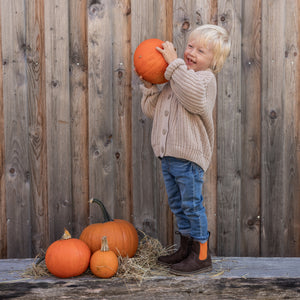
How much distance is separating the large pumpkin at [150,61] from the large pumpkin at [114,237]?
3.59ft

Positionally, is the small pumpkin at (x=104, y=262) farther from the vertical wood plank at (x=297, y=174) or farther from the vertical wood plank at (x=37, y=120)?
the vertical wood plank at (x=297, y=174)

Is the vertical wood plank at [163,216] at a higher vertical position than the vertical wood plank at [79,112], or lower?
lower

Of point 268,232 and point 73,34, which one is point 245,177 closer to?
point 268,232

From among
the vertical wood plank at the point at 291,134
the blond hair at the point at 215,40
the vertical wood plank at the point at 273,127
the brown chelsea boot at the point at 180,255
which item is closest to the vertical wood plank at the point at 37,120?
the brown chelsea boot at the point at 180,255

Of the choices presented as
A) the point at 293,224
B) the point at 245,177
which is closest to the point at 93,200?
the point at 245,177

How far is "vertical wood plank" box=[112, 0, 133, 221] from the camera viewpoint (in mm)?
3021

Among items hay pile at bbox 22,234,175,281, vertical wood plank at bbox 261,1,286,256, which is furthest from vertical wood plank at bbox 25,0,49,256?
vertical wood plank at bbox 261,1,286,256

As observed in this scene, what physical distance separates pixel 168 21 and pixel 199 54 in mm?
712

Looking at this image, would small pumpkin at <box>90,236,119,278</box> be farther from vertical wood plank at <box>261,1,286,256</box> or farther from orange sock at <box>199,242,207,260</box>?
Result: vertical wood plank at <box>261,1,286,256</box>

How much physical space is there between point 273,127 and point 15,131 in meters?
2.13

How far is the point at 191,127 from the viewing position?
2.48 m

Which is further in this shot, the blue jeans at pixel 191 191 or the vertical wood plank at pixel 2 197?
the vertical wood plank at pixel 2 197

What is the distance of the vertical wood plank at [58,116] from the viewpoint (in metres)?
3.01

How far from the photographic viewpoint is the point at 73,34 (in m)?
3.04
